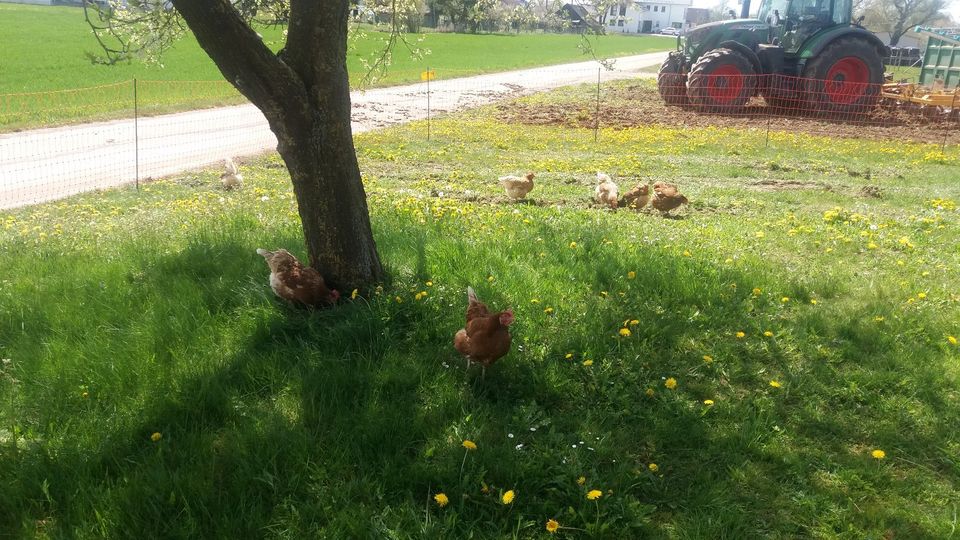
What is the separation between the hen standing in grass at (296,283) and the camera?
4344mm

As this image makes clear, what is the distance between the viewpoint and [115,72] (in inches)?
974

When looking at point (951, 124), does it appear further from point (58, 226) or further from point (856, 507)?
point (58, 226)

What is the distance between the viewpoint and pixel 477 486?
297 centimetres

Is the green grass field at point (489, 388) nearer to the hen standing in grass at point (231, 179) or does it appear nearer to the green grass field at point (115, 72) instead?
the green grass field at point (115, 72)

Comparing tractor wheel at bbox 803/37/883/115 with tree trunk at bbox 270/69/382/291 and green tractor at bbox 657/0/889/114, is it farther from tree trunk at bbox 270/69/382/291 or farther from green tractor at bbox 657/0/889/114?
tree trunk at bbox 270/69/382/291

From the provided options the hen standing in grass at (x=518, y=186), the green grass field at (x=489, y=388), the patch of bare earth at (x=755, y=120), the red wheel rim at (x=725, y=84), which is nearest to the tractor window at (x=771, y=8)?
the patch of bare earth at (x=755, y=120)

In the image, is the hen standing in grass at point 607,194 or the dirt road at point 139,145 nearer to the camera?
the hen standing in grass at point 607,194

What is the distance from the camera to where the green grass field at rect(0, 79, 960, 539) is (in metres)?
2.88

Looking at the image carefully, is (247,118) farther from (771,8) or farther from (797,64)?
(771,8)

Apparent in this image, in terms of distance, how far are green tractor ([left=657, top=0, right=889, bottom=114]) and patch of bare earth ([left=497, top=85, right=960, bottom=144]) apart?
49 centimetres

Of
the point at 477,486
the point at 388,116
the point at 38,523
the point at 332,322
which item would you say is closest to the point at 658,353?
the point at 477,486

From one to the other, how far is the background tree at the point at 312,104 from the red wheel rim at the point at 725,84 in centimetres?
1660

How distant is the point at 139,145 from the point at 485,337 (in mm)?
13189

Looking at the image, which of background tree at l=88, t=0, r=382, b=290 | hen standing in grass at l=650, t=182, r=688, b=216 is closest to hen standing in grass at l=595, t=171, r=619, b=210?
hen standing in grass at l=650, t=182, r=688, b=216
